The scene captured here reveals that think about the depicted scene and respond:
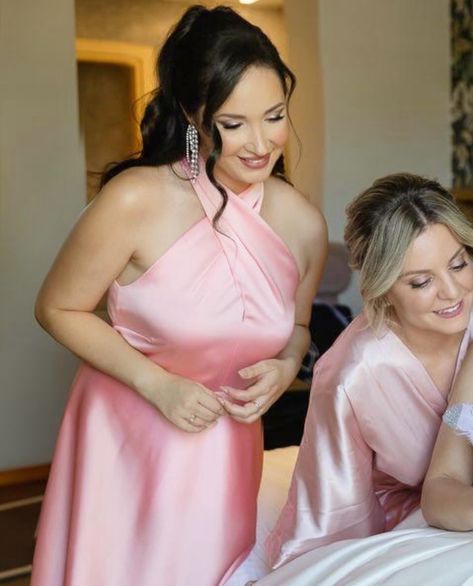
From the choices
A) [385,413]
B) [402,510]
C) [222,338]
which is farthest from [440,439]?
[222,338]

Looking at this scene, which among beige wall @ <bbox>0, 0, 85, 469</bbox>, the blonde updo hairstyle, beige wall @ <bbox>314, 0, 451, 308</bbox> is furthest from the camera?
beige wall @ <bbox>314, 0, 451, 308</bbox>

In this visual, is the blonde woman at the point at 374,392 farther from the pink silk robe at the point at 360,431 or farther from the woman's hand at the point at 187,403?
the woman's hand at the point at 187,403

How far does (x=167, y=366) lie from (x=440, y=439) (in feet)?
1.49

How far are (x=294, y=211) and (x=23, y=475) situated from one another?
236cm

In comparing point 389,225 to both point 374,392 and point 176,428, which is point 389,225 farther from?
point 176,428

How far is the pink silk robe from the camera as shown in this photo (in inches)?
56.9

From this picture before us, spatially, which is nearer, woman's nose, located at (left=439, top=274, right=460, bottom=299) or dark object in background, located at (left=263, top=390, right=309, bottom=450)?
woman's nose, located at (left=439, top=274, right=460, bottom=299)

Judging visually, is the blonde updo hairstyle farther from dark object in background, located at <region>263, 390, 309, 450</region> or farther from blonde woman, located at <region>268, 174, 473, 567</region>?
dark object in background, located at <region>263, 390, 309, 450</region>

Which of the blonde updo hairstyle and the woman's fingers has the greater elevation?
the blonde updo hairstyle

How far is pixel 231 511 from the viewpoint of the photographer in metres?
1.38

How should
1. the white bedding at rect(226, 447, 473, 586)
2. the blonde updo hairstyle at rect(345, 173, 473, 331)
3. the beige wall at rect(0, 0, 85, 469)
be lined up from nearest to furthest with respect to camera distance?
the white bedding at rect(226, 447, 473, 586) < the blonde updo hairstyle at rect(345, 173, 473, 331) < the beige wall at rect(0, 0, 85, 469)

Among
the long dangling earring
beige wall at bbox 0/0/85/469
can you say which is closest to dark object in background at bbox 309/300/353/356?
beige wall at bbox 0/0/85/469

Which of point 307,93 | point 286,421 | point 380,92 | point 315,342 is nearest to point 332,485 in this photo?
point 286,421

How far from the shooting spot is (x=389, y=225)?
54.2 inches
